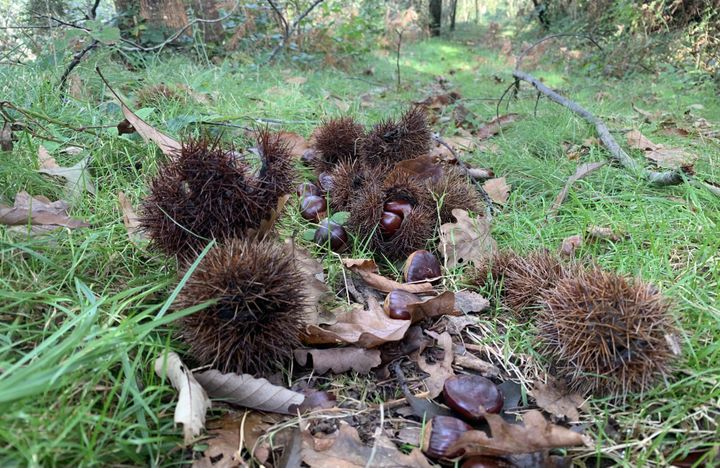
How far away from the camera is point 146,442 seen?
1.08 m

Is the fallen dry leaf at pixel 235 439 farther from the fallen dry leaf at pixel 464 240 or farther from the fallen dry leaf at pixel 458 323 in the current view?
the fallen dry leaf at pixel 464 240

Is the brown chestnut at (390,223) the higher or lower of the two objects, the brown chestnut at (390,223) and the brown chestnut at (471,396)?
the higher

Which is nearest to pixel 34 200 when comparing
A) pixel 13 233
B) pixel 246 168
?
pixel 13 233

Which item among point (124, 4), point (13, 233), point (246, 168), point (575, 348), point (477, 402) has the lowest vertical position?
point (477, 402)

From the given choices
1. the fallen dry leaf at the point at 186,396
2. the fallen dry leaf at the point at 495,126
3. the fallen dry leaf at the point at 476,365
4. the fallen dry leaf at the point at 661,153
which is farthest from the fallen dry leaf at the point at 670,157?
the fallen dry leaf at the point at 186,396

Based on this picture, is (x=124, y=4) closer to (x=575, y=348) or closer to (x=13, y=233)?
(x=13, y=233)

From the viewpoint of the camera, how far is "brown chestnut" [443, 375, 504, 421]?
1.31 meters

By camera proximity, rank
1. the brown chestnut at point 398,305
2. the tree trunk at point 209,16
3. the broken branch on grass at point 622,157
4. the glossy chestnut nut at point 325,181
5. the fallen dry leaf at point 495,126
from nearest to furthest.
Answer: the brown chestnut at point 398,305 < the glossy chestnut nut at point 325,181 < the broken branch on grass at point 622,157 < the fallen dry leaf at point 495,126 < the tree trunk at point 209,16

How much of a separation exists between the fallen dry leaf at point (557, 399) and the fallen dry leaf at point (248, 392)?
28.2 inches

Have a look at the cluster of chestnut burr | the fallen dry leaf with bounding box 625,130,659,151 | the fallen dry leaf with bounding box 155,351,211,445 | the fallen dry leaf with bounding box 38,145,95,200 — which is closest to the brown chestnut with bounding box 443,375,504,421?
the fallen dry leaf with bounding box 155,351,211,445

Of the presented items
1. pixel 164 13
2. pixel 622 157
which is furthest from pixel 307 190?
pixel 164 13

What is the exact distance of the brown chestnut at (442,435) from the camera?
1.21 m

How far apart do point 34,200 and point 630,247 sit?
2.57 metres

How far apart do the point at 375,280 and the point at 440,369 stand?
0.50 metres
